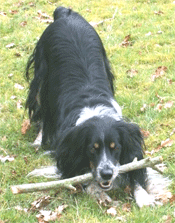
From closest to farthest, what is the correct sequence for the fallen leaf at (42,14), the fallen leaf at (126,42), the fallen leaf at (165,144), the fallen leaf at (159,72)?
the fallen leaf at (165,144) → the fallen leaf at (159,72) → the fallen leaf at (126,42) → the fallen leaf at (42,14)

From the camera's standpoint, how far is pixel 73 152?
4762 mm

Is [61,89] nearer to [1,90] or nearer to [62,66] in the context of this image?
[62,66]

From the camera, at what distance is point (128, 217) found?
4.10 metres

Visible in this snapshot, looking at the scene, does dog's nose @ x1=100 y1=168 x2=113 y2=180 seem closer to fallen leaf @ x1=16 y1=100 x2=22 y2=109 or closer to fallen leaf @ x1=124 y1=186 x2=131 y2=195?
fallen leaf @ x1=124 y1=186 x2=131 y2=195

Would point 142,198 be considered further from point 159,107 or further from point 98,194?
point 159,107

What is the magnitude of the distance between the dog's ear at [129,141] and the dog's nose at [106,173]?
1.85 feet

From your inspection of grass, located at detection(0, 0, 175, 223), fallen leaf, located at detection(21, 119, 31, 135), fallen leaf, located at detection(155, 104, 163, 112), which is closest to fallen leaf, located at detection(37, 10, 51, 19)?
grass, located at detection(0, 0, 175, 223)

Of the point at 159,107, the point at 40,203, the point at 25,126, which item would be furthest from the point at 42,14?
the point at 40,203

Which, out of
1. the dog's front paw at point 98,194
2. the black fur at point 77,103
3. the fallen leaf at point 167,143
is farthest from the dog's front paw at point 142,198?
the fallen leaf at point 167,143

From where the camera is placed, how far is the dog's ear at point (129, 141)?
15.2ft

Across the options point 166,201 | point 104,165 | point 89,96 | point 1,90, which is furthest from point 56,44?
point 166,201

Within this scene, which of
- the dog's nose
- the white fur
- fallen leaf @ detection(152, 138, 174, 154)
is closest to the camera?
the dog's nose

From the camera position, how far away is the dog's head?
169 inches

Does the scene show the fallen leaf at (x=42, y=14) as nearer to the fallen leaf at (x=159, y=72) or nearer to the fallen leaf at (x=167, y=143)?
the fallen leaf at (x=159, y=72)
